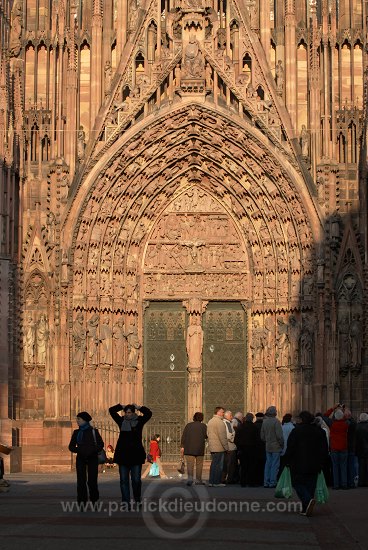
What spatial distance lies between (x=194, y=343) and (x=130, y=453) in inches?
676

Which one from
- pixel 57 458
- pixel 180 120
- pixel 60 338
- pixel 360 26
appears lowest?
pixel 57 458

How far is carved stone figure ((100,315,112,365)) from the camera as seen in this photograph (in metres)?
36.5

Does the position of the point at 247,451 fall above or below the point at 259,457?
above

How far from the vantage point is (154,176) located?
37.5 meters

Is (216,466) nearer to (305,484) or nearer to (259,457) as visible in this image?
(259,457)

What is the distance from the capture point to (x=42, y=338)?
3572 centimetres

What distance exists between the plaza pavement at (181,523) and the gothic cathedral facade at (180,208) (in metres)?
11.9

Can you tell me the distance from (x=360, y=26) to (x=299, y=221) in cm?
575

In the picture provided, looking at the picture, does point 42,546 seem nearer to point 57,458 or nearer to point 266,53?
point 57,458

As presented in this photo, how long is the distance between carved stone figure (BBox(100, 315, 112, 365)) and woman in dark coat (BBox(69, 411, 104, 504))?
15465 millimetres

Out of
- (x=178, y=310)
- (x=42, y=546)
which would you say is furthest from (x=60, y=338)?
(x=42, y=546)

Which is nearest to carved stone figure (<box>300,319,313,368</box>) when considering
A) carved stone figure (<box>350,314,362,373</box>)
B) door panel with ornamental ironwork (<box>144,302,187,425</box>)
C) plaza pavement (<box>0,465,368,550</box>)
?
carved stone figure (<box>350,314,362,373</box>)

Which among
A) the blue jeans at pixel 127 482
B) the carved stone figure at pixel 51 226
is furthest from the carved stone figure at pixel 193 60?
the blue jeans at pixel 127 482

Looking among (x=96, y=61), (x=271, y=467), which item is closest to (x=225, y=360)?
(x=96, y=61)
